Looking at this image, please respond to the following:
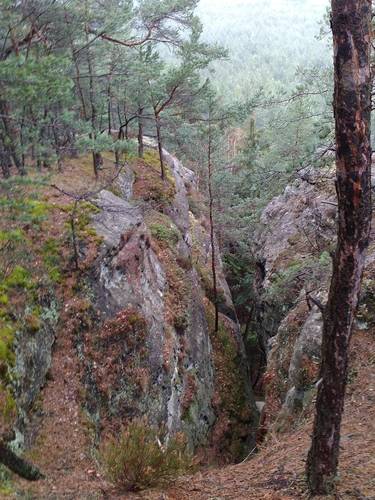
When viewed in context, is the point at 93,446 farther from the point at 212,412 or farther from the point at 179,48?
the point at 179,48

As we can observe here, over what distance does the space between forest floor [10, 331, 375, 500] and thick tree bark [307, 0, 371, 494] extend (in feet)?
3.09

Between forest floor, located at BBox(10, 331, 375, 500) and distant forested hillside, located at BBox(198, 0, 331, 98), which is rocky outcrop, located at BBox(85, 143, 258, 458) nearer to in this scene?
forest floor, located at BBox(10, 331, 375, 500)

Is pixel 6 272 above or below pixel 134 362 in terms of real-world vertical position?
above

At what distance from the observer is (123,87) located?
18.9 m

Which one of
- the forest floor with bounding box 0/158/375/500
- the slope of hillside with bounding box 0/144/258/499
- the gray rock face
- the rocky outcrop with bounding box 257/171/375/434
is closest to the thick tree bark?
the rocky outcrop with bounding box 257/171/375/434

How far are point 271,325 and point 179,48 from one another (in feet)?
37.7

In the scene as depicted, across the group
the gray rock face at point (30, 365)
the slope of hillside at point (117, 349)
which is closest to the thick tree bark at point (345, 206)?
the slope of hillside at point (117, 349)

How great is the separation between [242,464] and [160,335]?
5719 millimetres

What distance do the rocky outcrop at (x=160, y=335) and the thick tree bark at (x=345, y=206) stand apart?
609 cm

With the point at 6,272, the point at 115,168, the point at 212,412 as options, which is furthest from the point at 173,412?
the point at 115,168

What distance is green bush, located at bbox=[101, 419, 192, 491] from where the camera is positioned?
19.0 feet

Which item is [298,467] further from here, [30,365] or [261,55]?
[261,55]

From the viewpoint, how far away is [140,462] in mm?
5812

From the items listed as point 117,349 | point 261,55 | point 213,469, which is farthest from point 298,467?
point 261,55
